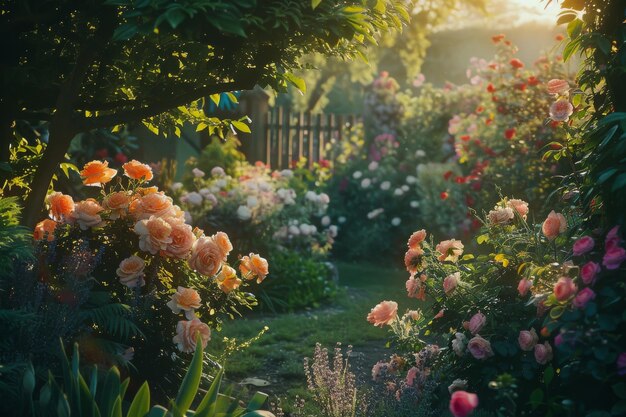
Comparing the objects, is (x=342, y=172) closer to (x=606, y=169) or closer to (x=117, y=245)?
(x=117, y=245)

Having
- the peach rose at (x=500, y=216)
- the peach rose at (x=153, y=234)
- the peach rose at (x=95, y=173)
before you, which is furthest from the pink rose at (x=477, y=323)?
the peach rose at (x=95, y=173)

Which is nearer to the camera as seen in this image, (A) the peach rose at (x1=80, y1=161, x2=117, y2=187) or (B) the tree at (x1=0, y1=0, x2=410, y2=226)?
(B) the tree at (x1=0, y1=0, x2=410, y2=226)

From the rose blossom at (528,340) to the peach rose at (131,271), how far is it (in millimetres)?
1851

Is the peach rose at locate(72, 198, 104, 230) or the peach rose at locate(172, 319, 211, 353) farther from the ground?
the peach rose at locate(72, 198, 104, 230)

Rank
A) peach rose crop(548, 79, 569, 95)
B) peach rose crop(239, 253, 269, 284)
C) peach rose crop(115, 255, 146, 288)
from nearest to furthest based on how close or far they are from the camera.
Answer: peach rose crop(548, 79, 569, 95), peach rose crop(115, 255, 146, 288), peach rose crop(239, 253, 269, 284)

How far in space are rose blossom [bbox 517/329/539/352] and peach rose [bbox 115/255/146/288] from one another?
1851mm

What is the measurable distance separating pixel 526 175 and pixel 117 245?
15.7 ft

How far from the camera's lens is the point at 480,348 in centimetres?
332

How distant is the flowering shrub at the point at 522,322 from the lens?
8.80 ft

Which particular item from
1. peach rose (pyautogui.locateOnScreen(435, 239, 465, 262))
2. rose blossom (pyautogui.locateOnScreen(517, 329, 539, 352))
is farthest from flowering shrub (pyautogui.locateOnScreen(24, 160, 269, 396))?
rose blossom (pyautogui.locateOnScreen(517, 329, 539, 352))

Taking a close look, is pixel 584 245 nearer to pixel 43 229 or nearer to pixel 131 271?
pixel 131 271

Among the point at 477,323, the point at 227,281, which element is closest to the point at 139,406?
the point at 227,281

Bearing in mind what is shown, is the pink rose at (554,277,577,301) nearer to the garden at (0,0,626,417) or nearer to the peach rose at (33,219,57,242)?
the garden at (0,0,626,417)

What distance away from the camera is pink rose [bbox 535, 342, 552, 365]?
309 centimetres
